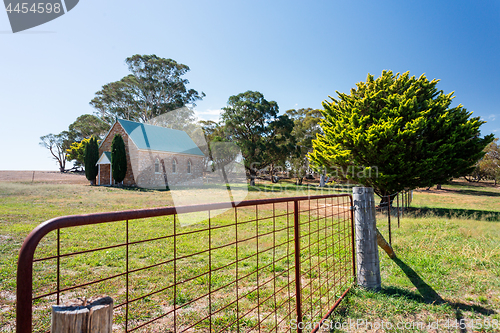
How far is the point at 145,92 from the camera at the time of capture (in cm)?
3581

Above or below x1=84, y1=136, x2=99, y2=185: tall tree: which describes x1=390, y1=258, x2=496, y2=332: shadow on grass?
below

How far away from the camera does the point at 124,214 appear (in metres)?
1.24

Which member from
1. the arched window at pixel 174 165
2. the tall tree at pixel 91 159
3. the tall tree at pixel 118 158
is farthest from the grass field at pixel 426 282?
the arched window at pixel 174 165

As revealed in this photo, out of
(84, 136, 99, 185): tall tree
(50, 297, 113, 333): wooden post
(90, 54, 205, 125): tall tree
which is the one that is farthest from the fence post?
(90, 54, 205, 125): tall tree

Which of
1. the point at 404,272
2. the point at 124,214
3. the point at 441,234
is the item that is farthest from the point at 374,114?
the point at 124,214

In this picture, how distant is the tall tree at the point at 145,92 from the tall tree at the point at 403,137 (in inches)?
1181

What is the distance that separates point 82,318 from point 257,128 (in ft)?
92.8

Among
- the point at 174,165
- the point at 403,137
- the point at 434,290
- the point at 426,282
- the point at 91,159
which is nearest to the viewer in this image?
the point at 434,290

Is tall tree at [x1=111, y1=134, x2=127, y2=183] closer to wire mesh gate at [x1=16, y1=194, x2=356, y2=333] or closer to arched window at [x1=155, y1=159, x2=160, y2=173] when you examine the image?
arched window at [x1=155, y1=159, x2=160, y2=173]

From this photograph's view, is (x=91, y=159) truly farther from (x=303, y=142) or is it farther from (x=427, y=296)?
(x=427, y=296)

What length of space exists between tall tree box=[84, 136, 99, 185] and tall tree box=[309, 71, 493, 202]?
68.2 feet

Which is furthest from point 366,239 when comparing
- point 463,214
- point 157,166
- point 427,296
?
point 157,166

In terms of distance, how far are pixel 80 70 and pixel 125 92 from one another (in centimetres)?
1102

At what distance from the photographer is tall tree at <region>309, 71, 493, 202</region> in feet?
35.9
